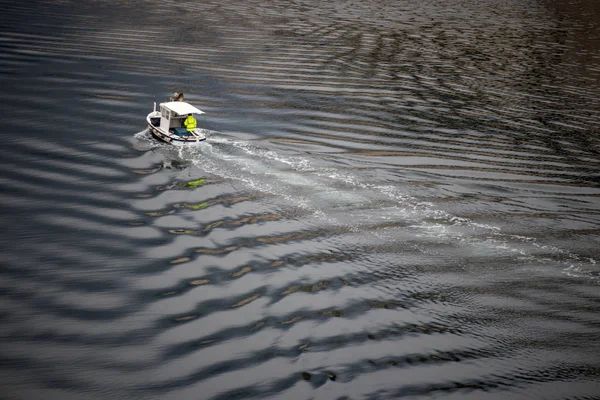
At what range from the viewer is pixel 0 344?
15.2 m

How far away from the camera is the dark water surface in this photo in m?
15.2

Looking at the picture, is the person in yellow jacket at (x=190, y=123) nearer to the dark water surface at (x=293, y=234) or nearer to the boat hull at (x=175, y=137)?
the boat hull at (x=175, y=137)

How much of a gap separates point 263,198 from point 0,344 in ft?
38.4

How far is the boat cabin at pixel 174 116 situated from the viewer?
3014cm

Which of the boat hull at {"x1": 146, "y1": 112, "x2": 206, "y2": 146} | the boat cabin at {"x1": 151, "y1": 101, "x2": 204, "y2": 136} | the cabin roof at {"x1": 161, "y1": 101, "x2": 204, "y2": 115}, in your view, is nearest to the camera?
the boat hull at {"x1": 146, "y1": 112, "x2": 206, "y2": 146}

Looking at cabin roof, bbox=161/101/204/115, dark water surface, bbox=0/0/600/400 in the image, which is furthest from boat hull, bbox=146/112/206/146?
cabin roof, bbox=161/101/204/115

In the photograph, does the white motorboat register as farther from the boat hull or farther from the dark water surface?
the dark water surface

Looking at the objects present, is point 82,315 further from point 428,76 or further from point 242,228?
point 428,76

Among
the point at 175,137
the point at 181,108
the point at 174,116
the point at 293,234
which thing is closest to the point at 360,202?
the point at 293,234

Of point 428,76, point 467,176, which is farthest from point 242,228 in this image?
point 428,76

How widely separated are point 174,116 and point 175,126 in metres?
0.57

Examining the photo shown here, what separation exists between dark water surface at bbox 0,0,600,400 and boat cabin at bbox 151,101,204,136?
65.6 inches

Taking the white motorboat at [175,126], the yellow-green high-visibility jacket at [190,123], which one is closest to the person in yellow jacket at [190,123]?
the yellow-green high-visibility jacket at [190,123]

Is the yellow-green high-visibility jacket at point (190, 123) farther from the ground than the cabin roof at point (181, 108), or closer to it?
closer to it
